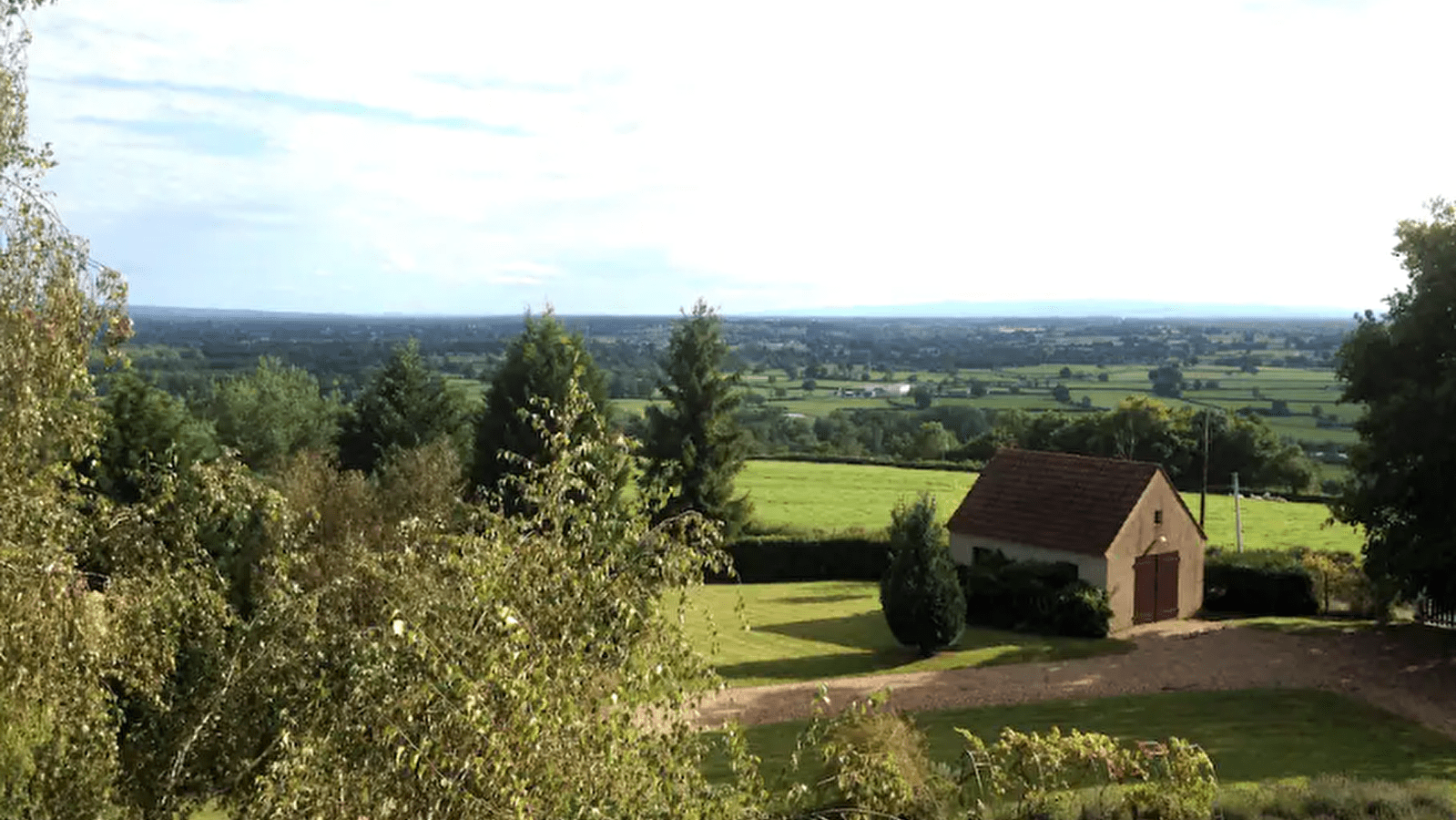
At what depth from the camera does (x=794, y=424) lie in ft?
347

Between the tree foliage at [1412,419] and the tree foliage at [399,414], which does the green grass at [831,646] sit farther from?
the tree foliage at [399,414]

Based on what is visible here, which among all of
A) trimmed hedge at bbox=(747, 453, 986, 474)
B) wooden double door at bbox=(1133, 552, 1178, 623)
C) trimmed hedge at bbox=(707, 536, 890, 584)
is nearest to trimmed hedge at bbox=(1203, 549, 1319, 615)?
wooden double door at bbox=(1133, 552, 1178, 623)

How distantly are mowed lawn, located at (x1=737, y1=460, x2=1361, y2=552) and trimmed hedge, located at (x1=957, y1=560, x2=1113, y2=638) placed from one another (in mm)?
7825

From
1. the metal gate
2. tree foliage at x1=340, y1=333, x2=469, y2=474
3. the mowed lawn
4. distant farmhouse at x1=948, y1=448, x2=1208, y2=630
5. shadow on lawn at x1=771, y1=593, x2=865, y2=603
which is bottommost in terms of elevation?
shadow on lawn at x1=771, y1=593, x2=865, y2=603

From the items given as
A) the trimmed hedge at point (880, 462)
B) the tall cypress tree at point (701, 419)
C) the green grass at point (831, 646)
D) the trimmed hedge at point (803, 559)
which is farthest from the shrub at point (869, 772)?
the trimmed hedge at point (880, 462)

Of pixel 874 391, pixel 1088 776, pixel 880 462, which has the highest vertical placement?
pixel 1088 776

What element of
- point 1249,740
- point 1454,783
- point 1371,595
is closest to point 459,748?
point 1454,783

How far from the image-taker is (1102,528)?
31.9 meters

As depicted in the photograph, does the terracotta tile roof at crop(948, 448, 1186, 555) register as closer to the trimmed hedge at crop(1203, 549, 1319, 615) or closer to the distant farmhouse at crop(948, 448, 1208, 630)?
the distant farmhouse at crop(948, 448, 1208, 630)

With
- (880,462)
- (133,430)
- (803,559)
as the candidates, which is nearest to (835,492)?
(880,462)

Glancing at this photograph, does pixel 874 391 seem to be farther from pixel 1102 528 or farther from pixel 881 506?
pixel 1102 528

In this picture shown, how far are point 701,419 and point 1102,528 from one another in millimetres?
18602

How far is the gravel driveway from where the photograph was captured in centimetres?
2336

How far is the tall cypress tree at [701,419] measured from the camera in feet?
149
